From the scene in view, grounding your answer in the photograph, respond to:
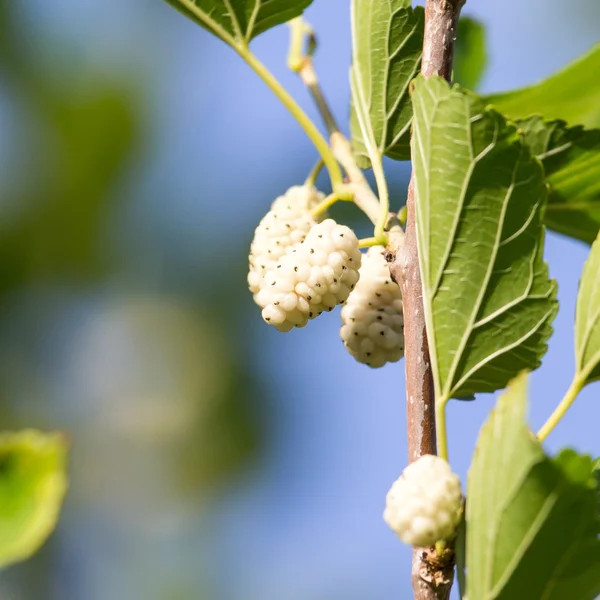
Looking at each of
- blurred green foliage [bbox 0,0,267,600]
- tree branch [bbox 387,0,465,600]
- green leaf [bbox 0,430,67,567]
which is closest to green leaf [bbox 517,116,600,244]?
tree branch [bbox 387,0,465,600]

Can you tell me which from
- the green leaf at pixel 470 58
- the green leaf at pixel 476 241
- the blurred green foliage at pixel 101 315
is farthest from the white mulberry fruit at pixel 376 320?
the blurred green foliage at pixel 101 315

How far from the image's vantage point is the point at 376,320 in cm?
81

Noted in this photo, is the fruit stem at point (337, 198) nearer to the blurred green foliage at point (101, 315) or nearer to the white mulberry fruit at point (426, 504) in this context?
the white mulberry fruit at point (426, 504)

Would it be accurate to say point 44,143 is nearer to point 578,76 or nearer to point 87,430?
point 87,430

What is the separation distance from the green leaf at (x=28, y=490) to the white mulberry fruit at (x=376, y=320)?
0.28 m

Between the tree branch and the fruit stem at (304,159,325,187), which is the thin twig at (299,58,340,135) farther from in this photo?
the tree branch

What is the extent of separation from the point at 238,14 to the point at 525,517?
2.08 ft

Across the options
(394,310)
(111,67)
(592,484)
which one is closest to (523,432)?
(592,484)

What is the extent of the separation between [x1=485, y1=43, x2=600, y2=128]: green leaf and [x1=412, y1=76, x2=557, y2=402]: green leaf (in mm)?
376

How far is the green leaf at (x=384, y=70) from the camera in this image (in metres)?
0.82

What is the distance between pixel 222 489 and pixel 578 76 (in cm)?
271

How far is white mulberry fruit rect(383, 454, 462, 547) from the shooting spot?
58cm

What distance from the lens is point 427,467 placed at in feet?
1.94

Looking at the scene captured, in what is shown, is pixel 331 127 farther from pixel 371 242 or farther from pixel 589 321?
pixel 589 321
